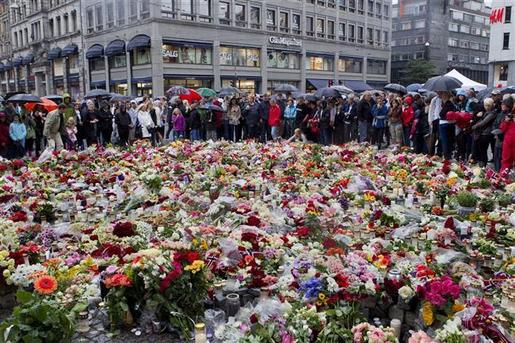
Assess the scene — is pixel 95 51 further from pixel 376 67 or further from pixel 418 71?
pixel 418 71

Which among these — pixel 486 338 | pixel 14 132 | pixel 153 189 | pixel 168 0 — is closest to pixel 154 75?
pixel 168 0

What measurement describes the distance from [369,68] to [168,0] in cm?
2759

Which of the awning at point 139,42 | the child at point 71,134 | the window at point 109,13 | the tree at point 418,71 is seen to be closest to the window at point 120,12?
the window at point 109,13

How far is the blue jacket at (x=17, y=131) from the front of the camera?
14.0 metres

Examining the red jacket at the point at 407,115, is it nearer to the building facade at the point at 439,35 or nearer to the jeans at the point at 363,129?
the jeans at the point at 363,129

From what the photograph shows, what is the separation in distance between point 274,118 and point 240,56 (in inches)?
997

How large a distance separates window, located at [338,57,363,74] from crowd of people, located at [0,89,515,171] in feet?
115

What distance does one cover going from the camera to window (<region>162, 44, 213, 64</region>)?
36.8 m

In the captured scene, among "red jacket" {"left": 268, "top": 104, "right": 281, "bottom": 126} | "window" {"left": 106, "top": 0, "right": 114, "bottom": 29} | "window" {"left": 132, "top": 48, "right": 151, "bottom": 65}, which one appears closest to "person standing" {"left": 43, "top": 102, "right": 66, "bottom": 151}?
"red jacket" {"left": 268, "top": 104, "right": 281, "bottom": 126}

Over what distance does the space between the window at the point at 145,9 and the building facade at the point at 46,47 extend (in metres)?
10.6

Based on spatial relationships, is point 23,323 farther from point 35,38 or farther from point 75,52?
point 35,38

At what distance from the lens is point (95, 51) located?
137 feet

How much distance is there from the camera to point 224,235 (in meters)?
5.40

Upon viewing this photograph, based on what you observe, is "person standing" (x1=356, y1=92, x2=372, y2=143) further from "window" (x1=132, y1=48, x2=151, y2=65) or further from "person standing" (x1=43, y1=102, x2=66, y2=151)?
"window" (x1=132, y1=48, x2=151, y2=65)
